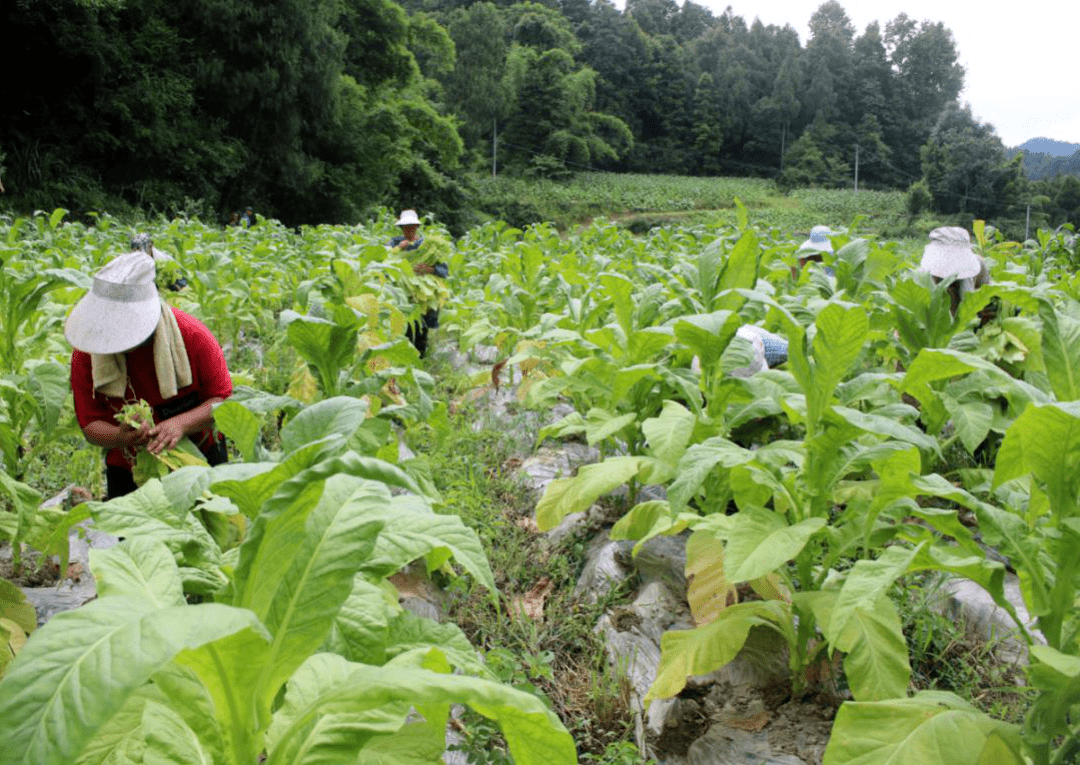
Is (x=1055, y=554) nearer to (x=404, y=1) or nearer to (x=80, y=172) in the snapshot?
(x=80, y=172)

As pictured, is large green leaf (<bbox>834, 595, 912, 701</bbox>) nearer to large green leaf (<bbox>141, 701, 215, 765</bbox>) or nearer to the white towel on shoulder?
large green leaf (<bbox>141, 701, 215, 765</bbox>)

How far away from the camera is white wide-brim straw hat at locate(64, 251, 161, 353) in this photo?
262 centimetres

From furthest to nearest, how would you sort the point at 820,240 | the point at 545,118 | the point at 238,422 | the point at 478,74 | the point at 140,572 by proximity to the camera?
the point at 545,118 < the point at 478,74 < the point at 820,240 < the point at 238,422 < the point at 140,572

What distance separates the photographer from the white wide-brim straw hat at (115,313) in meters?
2.62

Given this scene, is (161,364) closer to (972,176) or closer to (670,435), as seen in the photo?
(670,435)

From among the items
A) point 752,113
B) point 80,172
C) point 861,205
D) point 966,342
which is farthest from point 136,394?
point 752,113

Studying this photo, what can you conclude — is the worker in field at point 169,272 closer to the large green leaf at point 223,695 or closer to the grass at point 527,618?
the grass at point 527,618

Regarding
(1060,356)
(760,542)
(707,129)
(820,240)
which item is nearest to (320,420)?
(760,542)

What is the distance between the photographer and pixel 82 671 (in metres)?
0.80

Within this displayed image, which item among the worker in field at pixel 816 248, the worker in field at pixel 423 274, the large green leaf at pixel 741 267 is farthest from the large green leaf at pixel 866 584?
the worker in field at pixel 423 274

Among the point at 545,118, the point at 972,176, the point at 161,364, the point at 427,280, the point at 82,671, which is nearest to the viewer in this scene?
the point at 82,671

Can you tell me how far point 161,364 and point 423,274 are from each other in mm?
4526

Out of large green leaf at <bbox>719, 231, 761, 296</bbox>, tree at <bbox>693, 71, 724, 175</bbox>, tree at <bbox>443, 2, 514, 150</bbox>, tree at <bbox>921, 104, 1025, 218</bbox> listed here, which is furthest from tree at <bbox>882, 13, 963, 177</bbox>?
large green leaf at <bbox>719, 231, 761, 296</bbox>

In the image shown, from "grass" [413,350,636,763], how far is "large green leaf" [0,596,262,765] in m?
0.88
